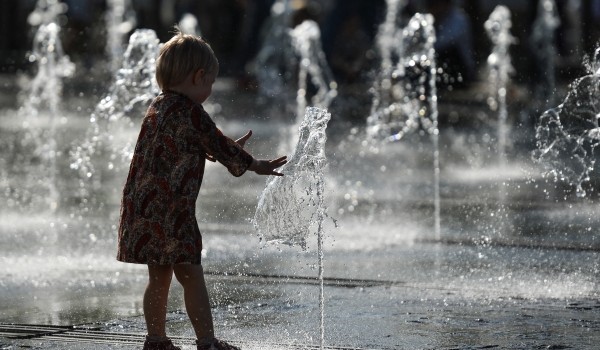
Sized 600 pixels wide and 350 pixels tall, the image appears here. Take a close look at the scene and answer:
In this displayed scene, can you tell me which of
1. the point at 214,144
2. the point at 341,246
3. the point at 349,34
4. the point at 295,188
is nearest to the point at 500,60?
the point at 349,34

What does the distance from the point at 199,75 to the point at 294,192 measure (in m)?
1.07

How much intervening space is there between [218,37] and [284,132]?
16.5 metres

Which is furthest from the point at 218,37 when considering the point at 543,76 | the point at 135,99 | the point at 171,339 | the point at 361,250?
the point at 171,339

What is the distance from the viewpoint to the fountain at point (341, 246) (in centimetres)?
562

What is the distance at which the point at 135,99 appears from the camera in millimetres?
12836

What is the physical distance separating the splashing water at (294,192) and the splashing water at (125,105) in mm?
5122

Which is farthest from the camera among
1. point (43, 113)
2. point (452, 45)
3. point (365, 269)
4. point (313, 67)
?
point (313, 67)

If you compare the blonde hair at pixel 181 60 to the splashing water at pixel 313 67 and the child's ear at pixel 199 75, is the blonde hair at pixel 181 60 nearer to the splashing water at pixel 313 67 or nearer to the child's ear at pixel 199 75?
the child's ear at pixel 199 75

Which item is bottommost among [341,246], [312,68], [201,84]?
[341,246]

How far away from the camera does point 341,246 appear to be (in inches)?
324

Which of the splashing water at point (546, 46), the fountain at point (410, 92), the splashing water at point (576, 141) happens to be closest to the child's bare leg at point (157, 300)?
the splashing water at point (576, 141)

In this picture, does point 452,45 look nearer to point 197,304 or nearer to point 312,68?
point 312,68

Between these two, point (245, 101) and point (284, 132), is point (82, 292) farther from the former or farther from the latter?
point (245, 101)

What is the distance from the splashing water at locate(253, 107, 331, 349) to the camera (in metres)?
5.64
